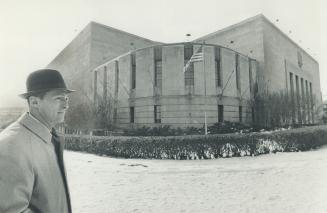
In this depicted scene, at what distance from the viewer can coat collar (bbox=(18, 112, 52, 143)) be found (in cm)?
142

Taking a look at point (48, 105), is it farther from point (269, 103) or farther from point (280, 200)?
point (269, 103)

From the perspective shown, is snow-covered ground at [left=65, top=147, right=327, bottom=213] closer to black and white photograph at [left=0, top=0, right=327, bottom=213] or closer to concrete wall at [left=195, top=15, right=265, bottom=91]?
black and white photograph at [left=0, top=0, right=327, bottom=213]

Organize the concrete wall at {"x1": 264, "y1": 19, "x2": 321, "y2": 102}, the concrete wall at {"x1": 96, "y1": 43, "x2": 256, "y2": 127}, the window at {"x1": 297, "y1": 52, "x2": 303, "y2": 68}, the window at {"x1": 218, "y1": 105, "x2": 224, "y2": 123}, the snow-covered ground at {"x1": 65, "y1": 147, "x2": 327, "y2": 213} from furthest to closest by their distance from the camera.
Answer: the window at {"x1": 297, "y1": 52, "x2": 303, "y2": 68}, the concrete wall at {"x1": 264, "y1": 19, "x2": 321, "y2": 102}, the window at {"x1": 218, "y1": 105, "x2": 224, "y2": 123}, the concrete wall at {"x1": 96, "y1": 43, "x2": 256, "y2": 127}, the snow-covered ground at {"x1": 65, "y1": 147, "x2": 327, "y2": 213}

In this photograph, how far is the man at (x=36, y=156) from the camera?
3.67 feet

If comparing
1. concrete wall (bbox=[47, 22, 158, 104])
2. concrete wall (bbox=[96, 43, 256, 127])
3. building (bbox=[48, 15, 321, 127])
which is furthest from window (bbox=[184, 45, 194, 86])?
concrete wall (bbox=[47, 22, 158, 104])

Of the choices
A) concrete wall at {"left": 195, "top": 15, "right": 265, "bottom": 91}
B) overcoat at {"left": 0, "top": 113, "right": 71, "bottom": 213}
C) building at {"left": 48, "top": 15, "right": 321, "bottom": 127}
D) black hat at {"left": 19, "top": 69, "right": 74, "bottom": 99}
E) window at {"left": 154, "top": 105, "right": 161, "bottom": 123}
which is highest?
concrete wall at {"left": 195, "top": 15, "right": 265, "bottom": 91}

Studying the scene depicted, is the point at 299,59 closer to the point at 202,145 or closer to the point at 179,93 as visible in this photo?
the point at 179,93

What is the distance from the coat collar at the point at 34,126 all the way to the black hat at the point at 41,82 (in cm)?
15

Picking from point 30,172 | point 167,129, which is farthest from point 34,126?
point 167,129

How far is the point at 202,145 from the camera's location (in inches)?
419

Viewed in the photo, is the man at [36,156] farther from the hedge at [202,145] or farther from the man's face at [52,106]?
the hedge at [202,145]

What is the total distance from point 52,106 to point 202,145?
375 inches

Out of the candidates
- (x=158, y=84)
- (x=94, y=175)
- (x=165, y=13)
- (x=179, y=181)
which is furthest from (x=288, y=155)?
(x=158, y=84)

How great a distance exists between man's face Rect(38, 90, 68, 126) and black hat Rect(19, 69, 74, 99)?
0.15 feet
